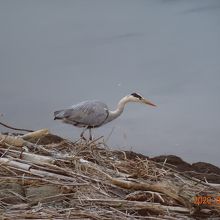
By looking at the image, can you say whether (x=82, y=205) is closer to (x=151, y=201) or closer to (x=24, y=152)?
(x=151, y=201)

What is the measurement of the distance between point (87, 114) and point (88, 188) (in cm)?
766

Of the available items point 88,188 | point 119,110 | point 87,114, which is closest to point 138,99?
point 119,110

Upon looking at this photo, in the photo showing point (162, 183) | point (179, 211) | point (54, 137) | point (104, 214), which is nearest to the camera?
point (104, 214)

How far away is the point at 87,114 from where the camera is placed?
1491cm

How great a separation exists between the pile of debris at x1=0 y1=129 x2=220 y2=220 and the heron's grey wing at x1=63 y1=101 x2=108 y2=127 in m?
5.53

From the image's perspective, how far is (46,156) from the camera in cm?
848

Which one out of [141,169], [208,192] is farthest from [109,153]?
[208,192]

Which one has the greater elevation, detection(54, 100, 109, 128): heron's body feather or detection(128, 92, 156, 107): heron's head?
detection(128, 92, 156, 107): heron's head

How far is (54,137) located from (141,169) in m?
3.72

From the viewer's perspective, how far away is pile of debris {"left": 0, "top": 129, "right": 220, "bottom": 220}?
264 inches

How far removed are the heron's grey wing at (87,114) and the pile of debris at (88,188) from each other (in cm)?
553
